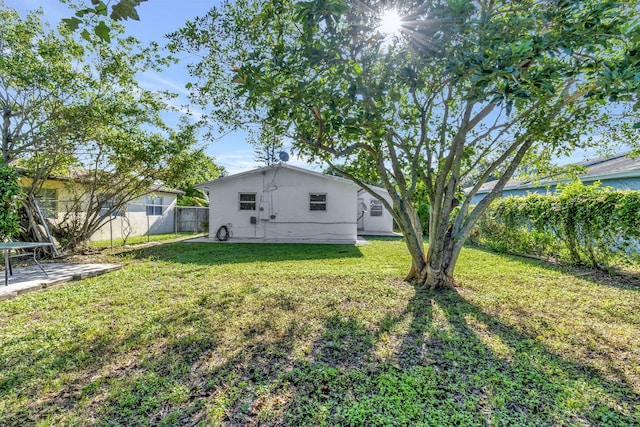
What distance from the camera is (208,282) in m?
5.89

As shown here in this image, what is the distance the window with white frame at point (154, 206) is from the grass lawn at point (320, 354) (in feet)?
38.1

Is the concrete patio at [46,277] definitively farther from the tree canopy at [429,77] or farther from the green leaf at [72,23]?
the green leaf at [72,23]

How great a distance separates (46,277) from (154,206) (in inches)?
444

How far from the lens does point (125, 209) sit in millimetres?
12438

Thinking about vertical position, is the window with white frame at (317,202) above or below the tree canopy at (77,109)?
below

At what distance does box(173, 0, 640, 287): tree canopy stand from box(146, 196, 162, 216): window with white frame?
1222cm

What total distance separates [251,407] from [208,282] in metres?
3.99

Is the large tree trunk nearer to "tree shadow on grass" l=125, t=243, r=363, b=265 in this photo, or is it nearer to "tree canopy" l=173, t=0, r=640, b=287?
"tree canopy" l=173, t=0, r=640, b=287

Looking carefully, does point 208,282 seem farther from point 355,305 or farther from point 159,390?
point 159,390

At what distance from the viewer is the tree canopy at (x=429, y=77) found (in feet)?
9.31


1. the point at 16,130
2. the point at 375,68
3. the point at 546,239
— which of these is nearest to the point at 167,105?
the point at 16,130

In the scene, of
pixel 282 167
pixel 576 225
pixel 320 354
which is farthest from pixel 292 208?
pixel 320 354

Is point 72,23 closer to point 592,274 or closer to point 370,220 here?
point 592,274

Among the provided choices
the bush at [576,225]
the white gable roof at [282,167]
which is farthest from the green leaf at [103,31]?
the white gable roof at [282,167]
